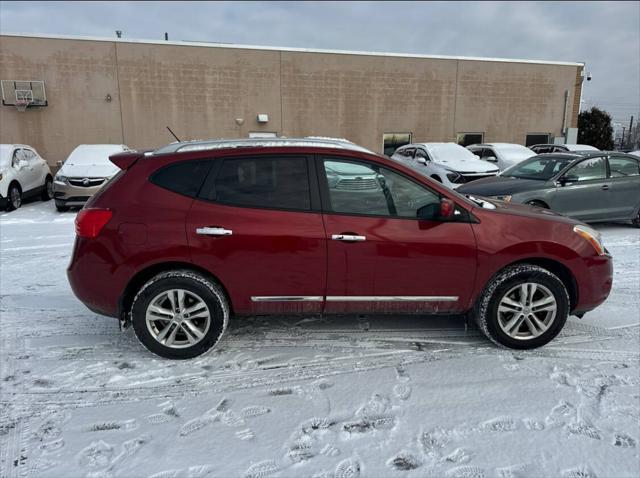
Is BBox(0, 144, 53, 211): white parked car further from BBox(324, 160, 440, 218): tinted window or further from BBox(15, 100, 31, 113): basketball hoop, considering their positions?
BBox(324, 160, 440, 218): tinted window

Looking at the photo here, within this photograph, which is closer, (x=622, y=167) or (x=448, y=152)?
(x=622, y=167)

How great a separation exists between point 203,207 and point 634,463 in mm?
3164

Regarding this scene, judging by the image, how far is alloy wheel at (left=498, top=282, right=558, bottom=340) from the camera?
3809 mm

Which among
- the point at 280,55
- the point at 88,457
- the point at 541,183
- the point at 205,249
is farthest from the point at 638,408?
the point at 280,55

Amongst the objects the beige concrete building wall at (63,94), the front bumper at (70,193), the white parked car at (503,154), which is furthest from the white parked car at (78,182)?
the white parked car at (503,154)

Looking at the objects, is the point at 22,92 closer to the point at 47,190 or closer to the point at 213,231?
the point at 47,190

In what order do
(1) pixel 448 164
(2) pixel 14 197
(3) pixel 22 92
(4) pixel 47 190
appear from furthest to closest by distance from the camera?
(3) pixel 22 92
(4) pixel 47 190
(1) pixel 448 164
(2) pixel 14 197

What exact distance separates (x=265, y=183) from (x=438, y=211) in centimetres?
136

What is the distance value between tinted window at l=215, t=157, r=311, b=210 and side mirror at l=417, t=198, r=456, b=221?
0.89 m

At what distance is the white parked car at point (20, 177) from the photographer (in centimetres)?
1088

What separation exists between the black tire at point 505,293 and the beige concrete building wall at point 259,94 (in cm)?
1527

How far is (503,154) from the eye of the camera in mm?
14406

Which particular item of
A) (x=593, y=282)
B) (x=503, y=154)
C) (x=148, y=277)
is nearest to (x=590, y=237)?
(x=593, y=282)

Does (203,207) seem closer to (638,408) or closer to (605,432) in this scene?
(605,432)
